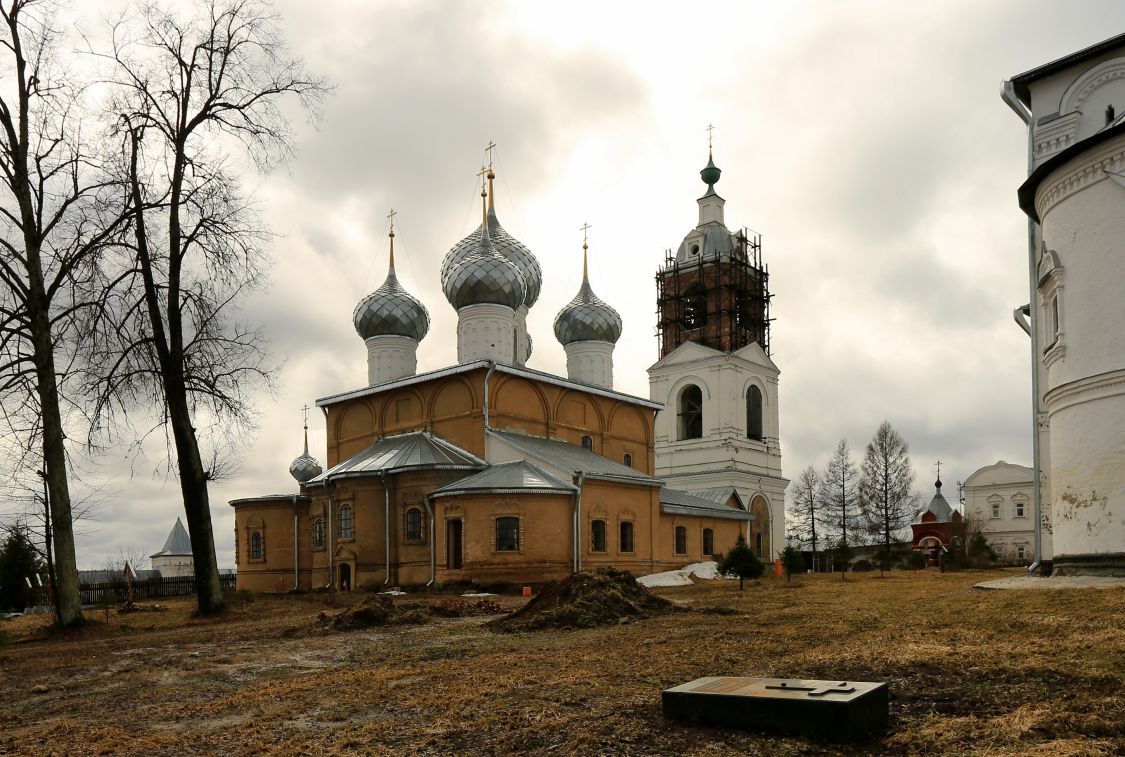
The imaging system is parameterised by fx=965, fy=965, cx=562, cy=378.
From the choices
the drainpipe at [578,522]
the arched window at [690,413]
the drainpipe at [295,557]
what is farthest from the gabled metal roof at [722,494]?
the drainpipe at [295,557]

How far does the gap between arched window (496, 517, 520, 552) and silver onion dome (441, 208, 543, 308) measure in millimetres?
9674

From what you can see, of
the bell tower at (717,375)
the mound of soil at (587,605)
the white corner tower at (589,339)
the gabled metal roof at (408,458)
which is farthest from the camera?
the bell tower at (717,375)

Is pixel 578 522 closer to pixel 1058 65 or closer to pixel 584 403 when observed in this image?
pixel 584 403

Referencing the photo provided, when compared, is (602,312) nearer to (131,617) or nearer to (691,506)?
(691,506)

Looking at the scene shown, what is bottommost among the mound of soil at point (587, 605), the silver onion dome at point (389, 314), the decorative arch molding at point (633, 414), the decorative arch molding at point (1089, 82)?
the mound of soil at point (587, 605)

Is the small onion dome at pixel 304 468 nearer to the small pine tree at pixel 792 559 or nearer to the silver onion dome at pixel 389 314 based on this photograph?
the silver onion dome at pixel 389 314

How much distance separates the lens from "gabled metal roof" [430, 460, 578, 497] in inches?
960

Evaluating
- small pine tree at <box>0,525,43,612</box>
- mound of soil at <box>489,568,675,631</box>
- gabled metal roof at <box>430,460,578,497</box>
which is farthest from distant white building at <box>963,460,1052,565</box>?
small pine tree at <box>0,525,43,612</box>

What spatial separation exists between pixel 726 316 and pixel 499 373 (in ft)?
66.0

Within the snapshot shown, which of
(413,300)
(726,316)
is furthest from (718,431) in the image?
(413,300)

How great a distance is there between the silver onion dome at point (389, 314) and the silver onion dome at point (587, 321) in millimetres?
5647

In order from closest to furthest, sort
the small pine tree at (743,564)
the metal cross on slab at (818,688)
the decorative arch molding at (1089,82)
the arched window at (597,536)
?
the metal cross on slab at (818,688), the decorative arch molding at (1089,82), the small pine tree at (743,564), the arched window at (597,536)

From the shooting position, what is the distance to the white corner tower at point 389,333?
33.0 m

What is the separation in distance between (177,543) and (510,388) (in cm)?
3229
